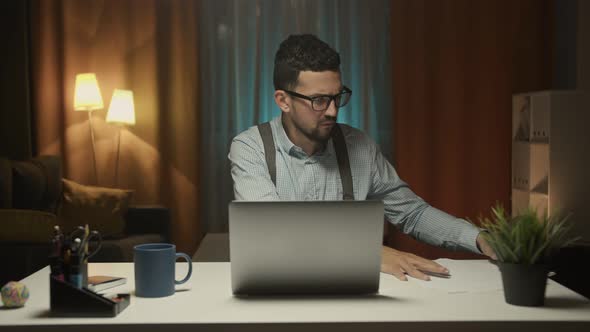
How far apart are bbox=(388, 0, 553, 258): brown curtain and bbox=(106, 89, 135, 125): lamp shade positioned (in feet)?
6.39

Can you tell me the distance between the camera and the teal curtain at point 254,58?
4891 mm

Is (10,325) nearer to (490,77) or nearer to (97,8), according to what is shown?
(97,8)

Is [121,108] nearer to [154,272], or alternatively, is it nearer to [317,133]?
[317,133]

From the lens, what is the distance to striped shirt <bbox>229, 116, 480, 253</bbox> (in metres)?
2.13

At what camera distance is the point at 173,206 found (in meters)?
4.88

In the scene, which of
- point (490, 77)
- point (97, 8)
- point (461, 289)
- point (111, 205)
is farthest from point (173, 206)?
point (461, 289)

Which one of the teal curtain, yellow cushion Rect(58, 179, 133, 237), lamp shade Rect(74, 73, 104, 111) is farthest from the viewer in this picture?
the teal curtain

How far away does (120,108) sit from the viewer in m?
4.51

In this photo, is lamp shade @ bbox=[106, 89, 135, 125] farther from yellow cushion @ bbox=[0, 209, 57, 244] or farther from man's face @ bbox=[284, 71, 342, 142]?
man's face @ bbox=[284, 71, 342, 142]

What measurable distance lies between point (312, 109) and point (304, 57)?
0.19 metres

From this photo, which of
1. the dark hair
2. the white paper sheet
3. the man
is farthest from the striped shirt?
the white paper sheet

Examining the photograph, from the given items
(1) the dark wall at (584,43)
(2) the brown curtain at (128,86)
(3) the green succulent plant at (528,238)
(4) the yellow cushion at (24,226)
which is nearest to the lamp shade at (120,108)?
(2) the brown curtain at (128,86)

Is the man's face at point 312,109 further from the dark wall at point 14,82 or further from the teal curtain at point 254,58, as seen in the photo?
the dark wall at point 14,82

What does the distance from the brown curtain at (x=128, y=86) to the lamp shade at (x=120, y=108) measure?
265 millimetres
